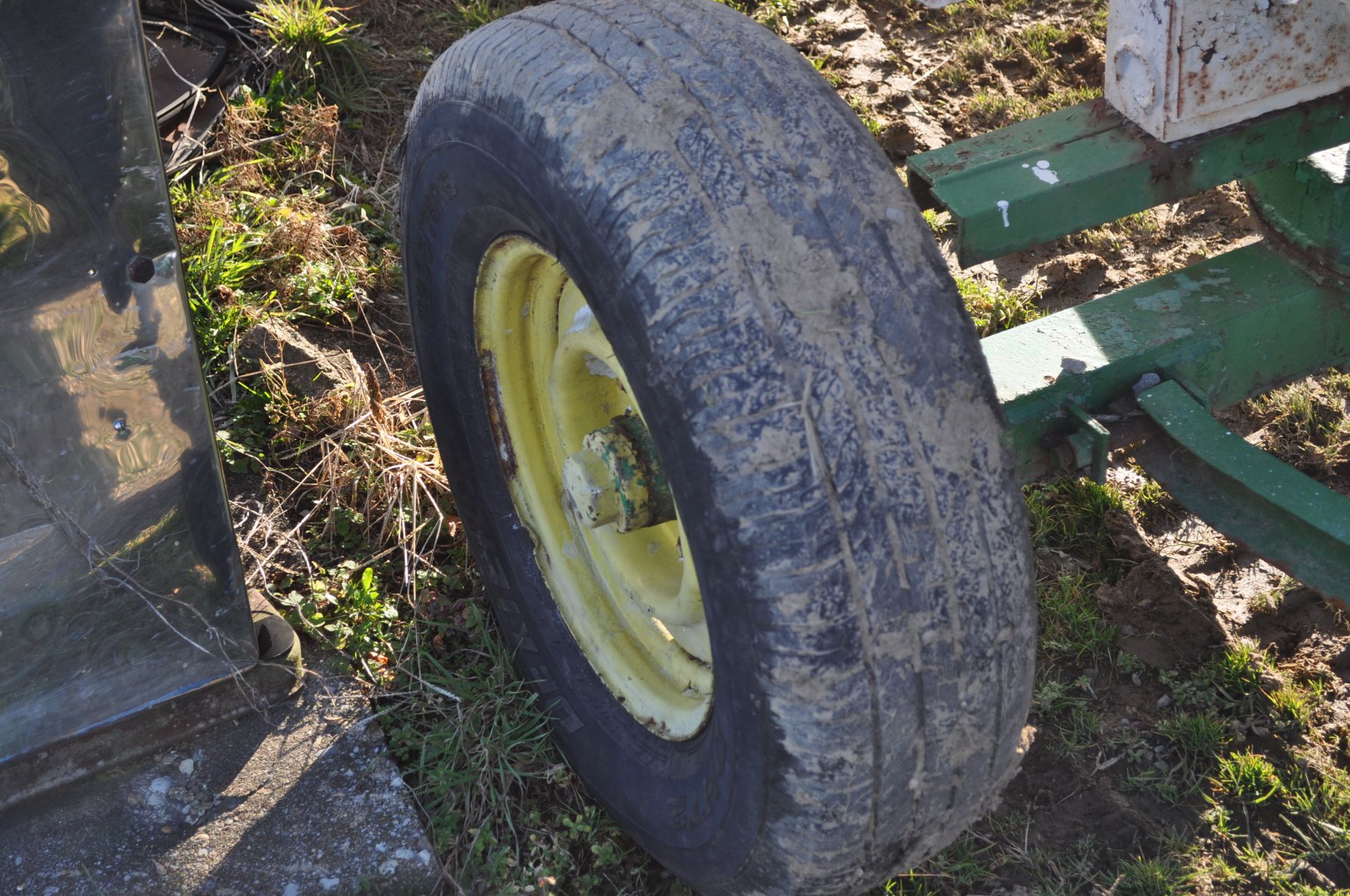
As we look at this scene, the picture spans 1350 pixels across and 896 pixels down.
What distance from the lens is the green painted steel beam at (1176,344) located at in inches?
81.8

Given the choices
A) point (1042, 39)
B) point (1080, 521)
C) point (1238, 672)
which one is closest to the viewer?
point (1238, 672)

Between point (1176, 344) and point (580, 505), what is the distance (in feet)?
3.62

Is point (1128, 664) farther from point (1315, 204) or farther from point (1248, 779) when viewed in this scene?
point (1315, 204)

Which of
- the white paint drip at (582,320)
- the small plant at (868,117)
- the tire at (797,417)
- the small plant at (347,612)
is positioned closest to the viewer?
the tire at (797,417)

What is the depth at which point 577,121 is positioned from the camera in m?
1.47

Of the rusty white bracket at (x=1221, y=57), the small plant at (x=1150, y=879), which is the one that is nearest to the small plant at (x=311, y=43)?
the rusty white bracket at (x=1221, y=57)

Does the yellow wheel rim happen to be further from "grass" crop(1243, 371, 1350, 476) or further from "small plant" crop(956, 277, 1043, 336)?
"grass" crop(1243, 371, 1350, 476)

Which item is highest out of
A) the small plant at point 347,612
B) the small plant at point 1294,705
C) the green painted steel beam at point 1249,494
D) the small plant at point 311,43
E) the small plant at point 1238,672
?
the small plant at point 311,43

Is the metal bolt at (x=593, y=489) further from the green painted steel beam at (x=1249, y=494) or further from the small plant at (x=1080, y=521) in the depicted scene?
the small plant at (x=1080, y=521)

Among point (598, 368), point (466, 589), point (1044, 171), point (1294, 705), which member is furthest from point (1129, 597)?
point (466, 589)

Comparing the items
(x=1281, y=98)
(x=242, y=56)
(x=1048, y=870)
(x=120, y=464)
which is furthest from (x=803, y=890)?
(x=242, y=56)

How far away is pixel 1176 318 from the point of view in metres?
2.16

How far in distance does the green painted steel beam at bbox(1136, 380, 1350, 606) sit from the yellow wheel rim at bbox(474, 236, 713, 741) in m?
0.86

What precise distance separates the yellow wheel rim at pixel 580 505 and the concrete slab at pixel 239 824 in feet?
1.52
